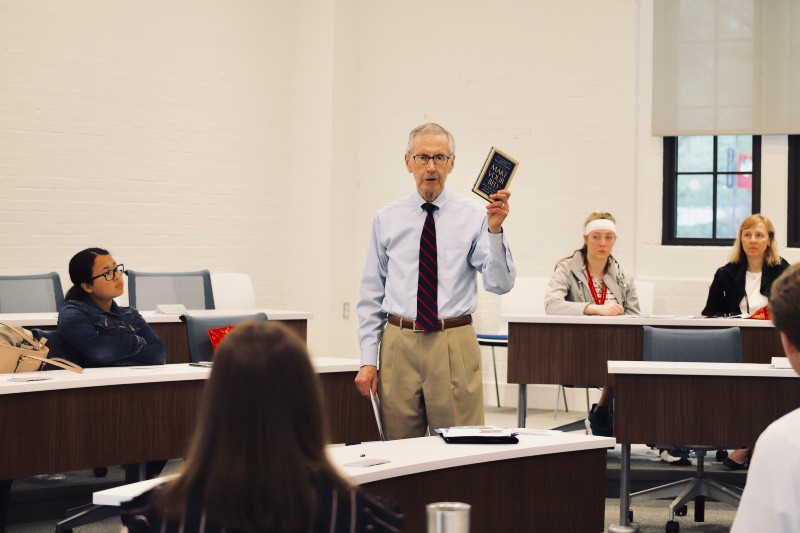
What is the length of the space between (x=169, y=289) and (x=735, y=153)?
417 cm

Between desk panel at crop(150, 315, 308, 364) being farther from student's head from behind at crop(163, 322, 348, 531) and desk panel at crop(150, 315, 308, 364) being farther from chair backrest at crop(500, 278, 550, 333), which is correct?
student's head from behind at crop(163, 322, 348, 531)

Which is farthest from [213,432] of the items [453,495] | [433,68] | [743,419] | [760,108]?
[433,68]

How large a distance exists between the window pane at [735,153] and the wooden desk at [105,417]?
455 centimetres

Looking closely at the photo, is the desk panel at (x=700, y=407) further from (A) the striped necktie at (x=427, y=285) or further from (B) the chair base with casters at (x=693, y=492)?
(A) the striped necktie at (x=427, y=285)

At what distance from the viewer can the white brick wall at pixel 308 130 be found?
22.7ft

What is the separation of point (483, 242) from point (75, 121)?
457 centimetres

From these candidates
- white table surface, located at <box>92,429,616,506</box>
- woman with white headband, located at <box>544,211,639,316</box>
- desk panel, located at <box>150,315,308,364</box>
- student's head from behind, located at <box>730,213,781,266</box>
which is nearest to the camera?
white table surface, located at <box>92,429,616,506</box>

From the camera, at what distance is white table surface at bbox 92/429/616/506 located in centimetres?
251

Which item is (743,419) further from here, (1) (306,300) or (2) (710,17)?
(1) (306,300)

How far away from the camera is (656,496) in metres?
4.50

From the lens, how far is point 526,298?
7.49 m

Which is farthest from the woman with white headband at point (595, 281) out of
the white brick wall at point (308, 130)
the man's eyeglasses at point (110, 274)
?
the man's eyeglasses at point (110, 274)

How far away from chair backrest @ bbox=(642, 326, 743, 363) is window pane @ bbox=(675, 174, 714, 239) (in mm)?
3246

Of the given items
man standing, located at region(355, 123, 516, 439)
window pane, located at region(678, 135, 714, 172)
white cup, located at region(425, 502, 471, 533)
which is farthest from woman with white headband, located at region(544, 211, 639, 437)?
white cup, located at region(425, 502, 471, 533)
